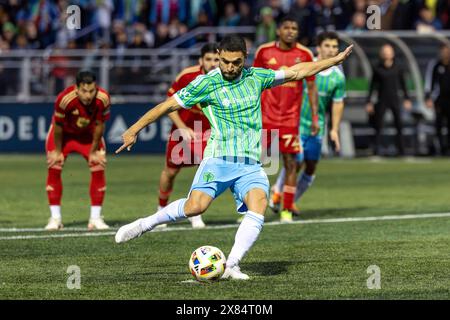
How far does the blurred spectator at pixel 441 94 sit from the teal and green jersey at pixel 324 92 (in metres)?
10.7

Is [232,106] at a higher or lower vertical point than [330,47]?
lower

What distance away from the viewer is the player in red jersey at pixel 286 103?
1586 centimetres

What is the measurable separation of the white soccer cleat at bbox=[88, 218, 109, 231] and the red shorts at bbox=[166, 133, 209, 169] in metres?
1.03

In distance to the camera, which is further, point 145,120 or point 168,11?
point 168,11

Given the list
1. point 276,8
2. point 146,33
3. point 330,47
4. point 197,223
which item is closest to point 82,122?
point 197,223

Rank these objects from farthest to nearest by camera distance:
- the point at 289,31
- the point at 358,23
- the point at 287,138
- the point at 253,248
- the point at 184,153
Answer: the point at 358,23
the point at 287,138
the point at 289,31
the point at 184,153
the point at 253,248

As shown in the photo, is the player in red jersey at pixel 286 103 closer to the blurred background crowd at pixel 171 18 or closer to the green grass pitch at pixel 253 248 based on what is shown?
the green grass pitch at pixel 253 248

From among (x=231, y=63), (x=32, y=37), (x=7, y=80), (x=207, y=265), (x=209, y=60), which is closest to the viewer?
(x=207, y=265)

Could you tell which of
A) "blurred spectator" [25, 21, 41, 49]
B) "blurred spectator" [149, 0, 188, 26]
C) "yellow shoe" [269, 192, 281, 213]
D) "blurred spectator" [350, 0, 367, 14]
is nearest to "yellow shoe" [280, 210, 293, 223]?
"yellow shoe" [269, 192, 281, 213]

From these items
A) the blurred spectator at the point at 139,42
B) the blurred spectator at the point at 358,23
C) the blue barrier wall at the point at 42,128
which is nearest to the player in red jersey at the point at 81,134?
the blue barrier wall at the point at 42,128

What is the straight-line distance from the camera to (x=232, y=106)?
36.1 feet

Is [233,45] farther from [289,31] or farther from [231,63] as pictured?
[289,31]

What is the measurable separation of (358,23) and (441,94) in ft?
7.94

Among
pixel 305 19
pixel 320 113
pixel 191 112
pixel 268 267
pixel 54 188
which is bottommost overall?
pixel 268 267
